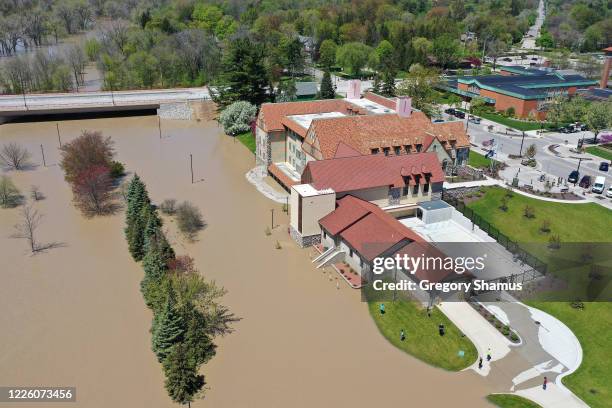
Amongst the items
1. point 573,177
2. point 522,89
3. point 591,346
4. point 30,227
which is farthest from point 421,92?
point 30,227

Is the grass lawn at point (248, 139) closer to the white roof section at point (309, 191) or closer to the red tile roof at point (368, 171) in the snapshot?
the red tile roof at point (368, 171)

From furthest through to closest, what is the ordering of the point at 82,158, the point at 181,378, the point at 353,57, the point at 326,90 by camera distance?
the point at 353,57, the point at 326,90, the point at 82,158, the point at 181,378

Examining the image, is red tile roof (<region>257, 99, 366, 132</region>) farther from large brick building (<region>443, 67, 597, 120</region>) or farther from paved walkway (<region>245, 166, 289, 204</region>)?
large brick building (<region>443, 67, 597, 120</region>)

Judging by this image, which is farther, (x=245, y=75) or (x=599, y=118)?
(x=245, y=75)

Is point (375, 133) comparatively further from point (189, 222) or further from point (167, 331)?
point (167, 331)

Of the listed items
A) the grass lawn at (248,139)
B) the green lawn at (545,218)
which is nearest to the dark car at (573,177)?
the green lawn at (545,218)
